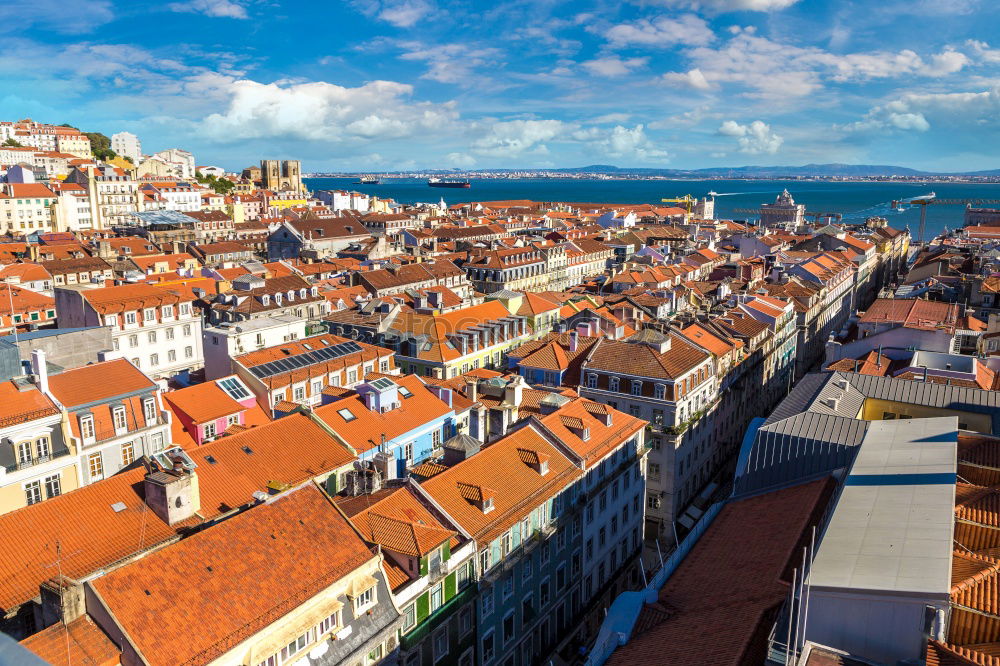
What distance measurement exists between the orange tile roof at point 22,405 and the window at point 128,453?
4.04 metres

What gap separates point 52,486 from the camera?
33875 mm

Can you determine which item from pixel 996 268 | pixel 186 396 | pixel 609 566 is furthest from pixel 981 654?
pixel 996 268

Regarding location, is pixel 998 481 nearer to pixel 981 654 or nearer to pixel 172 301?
pixel 981 654

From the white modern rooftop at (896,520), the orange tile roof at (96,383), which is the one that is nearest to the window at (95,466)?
the orange tile roof at (96,383)

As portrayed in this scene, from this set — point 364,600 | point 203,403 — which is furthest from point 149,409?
point 364,600

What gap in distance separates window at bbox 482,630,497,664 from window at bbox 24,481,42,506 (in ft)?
68.3

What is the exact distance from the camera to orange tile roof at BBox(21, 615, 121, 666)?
61.5ft

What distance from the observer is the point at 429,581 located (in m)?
26.7

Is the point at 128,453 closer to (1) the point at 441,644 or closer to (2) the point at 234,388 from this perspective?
(2) the point at 234,388

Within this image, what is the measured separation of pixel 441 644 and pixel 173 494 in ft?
37.8

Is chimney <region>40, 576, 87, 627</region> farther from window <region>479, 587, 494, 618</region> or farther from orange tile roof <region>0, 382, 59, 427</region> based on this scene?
orange tile roof <region>0, 382, 59, 427</region>

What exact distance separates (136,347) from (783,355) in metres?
61.5

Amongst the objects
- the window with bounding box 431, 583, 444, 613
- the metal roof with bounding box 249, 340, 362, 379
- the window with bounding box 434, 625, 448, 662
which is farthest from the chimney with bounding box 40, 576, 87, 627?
the metal roof with bounding box 249, 340, 362, 379

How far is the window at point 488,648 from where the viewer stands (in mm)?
30419
